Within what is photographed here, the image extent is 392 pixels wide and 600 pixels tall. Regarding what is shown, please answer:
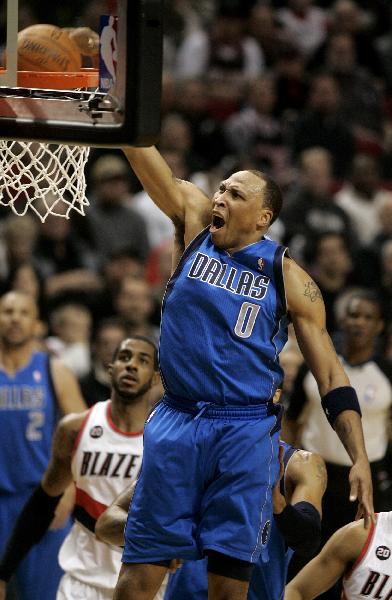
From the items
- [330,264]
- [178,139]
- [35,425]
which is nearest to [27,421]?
[35,425]

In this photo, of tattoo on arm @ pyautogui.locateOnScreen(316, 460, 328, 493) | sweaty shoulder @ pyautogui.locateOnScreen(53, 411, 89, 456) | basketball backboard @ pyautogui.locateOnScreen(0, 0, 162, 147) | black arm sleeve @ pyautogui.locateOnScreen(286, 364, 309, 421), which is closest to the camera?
basketball backboard @ pyautogui.locateOnScreen(0, 0, 162, 147)

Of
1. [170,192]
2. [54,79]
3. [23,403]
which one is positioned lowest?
[23,403]

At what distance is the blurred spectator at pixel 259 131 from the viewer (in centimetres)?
1164

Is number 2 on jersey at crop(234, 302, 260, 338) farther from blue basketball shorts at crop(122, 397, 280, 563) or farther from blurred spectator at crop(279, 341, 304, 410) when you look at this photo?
blurred spectator at crop(279, 341, 304, 410)

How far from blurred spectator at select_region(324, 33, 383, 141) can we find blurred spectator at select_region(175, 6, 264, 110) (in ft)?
2.38

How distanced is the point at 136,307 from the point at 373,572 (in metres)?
3.82

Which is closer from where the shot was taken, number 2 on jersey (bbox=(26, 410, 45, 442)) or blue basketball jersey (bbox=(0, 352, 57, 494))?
blue basketball jersey (bbox=(0, 352, 57, 494))

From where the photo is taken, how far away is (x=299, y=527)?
4.86m

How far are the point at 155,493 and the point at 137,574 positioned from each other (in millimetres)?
287

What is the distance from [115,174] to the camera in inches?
397

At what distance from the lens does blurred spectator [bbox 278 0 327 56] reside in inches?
516

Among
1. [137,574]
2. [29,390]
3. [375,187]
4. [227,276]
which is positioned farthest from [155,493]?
[375,187]

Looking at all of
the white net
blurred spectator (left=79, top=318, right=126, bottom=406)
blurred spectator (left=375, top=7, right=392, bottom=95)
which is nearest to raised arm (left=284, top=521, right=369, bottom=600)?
the white net

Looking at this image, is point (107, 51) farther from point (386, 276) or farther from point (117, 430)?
point (386, 276)
